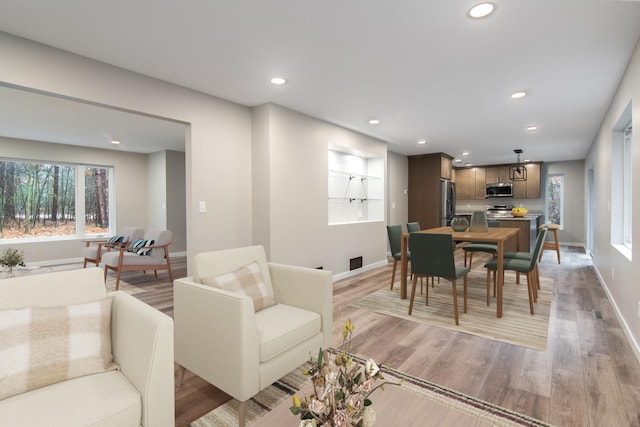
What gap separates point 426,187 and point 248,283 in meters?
6.29

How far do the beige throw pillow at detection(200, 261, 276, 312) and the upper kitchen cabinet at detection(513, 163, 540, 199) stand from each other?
895 cm

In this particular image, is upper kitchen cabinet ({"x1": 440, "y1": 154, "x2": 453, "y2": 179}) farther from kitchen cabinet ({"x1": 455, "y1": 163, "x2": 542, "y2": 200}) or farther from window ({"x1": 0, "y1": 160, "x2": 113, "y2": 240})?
window ({"x1": 0, "y1": 160, "x2": 113, "y2": 240})

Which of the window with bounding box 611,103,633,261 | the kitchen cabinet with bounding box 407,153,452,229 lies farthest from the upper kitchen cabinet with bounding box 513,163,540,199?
the window with bounding box 611,103,633,261

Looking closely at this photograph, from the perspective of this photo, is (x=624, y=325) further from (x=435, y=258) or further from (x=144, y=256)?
(x=144, y=256)

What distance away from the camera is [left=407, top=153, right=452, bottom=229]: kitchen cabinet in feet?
24.4

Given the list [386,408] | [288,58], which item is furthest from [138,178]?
[386,408]

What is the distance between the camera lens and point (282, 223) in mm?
3930

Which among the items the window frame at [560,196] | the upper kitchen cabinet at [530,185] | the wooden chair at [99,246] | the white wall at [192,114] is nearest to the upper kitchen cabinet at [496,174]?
the upper kitchen cabinet at [530,185]

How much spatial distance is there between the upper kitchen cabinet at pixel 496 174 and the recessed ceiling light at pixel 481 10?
8247 mm

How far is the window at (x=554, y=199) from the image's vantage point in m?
8.92

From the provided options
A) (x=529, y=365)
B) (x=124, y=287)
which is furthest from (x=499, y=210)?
(x=124, y=287)

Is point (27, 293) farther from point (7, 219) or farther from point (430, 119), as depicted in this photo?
point (7, 219)

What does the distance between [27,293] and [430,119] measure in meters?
4.51

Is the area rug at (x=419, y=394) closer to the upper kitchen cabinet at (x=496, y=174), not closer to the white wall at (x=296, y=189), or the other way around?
the white wall at (x=296, y=189)
